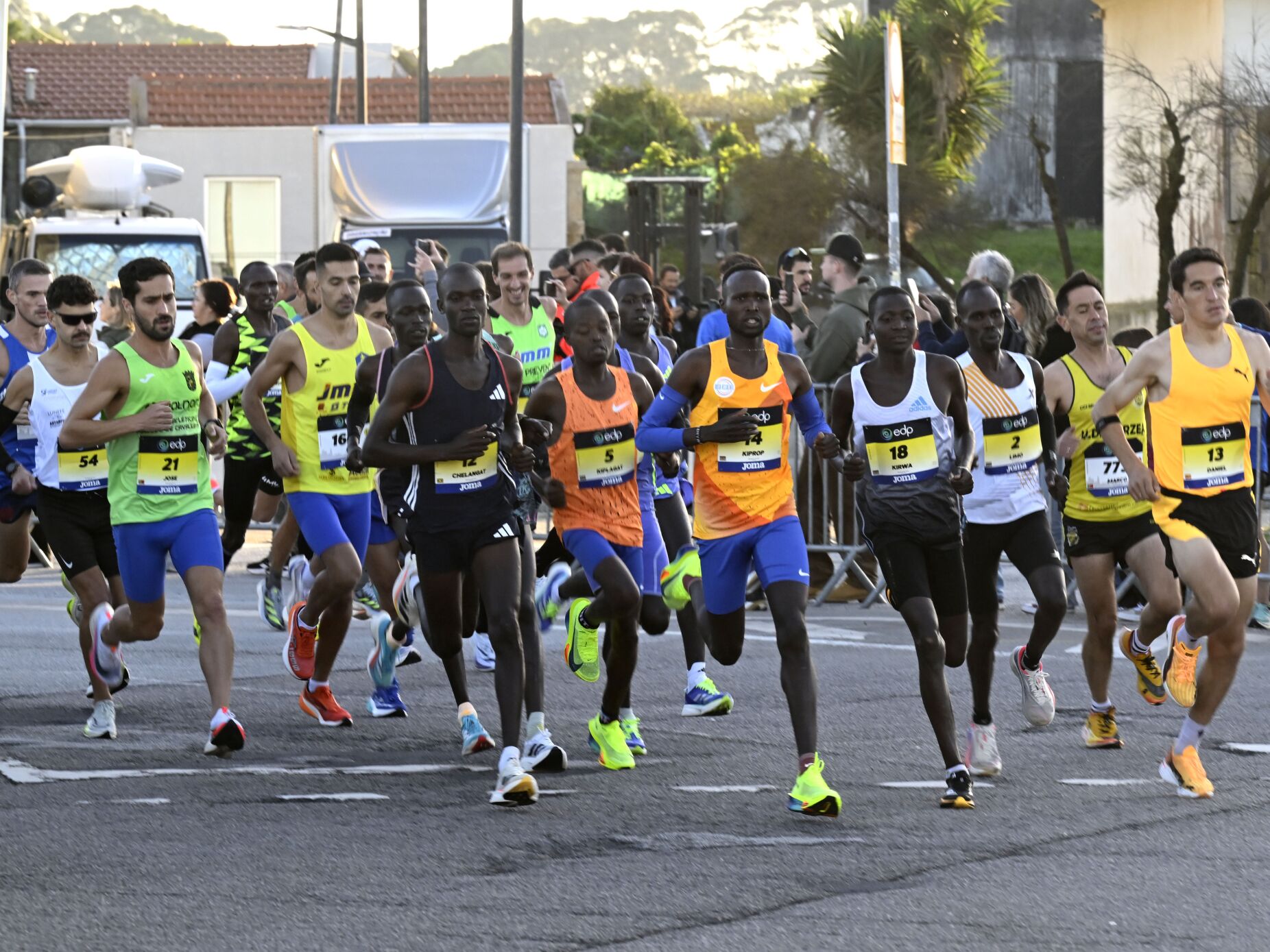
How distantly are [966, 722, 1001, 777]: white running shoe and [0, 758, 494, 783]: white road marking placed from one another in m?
1.89

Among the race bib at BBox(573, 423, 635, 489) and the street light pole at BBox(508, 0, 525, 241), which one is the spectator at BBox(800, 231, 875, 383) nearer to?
the race bib at BBox(573, 423, 635, 489)

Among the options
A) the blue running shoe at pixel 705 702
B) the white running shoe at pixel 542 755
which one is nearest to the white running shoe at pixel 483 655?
the blue running shoe at pixel 705 702

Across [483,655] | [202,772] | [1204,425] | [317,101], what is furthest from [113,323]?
[317,101]

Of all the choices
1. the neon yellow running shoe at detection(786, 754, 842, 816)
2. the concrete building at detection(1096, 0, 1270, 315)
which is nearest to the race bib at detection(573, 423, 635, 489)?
the neon yellow running shoe at detection(786, 754, 842, 816)

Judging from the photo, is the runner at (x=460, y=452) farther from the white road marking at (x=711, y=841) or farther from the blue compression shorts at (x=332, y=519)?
the blue compression shorts at (x=332, y=519)

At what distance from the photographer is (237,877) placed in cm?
646

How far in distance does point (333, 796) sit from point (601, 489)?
5.71 ft

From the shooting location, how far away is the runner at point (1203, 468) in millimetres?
7898

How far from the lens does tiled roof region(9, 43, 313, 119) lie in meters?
54.8

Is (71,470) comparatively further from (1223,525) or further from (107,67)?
(107,67)

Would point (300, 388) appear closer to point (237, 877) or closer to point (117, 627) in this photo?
point (117, 627)

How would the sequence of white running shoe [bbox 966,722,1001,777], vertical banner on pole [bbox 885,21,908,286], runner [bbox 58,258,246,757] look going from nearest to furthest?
white running shoe [bbox 966,722,1001,777], runner [bbox 58,258,246,757], vertical banner on pole [bbox 885,21,908,286]

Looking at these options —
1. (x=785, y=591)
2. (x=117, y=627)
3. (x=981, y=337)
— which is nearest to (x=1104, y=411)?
(x=981, y=337)

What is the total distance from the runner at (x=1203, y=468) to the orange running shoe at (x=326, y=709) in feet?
11.9
